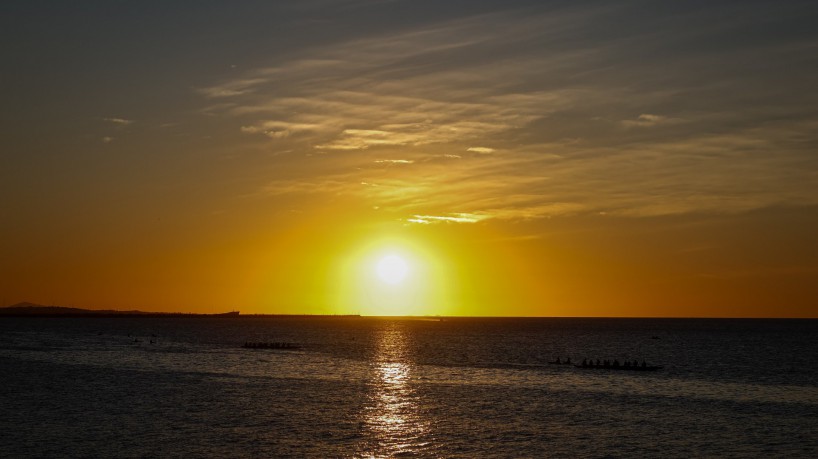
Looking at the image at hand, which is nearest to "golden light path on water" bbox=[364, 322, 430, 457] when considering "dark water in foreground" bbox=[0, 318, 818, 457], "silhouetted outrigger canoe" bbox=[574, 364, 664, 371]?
"dark water in foreground" bbox=[0, 318, 818, 457]

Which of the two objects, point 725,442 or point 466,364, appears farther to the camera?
point 466,364

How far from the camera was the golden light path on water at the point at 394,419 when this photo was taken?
4847cm

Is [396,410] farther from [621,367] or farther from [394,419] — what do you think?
[621,367]

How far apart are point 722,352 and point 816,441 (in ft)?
380

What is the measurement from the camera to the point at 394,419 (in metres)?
60.0

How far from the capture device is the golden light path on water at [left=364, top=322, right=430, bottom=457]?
159 feet

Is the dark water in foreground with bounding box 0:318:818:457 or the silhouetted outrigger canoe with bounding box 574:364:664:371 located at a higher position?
the silhouetted outrigger canoe with bounding box 574:364:664:371

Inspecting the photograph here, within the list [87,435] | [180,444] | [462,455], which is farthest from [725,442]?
[87,435]

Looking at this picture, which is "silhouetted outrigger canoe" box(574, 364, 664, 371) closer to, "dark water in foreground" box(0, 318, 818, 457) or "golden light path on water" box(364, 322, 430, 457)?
"dark water in foreground" box(0, 318, 818, 457)

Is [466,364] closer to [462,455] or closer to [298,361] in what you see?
[298,361]

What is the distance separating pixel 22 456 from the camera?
4438cm

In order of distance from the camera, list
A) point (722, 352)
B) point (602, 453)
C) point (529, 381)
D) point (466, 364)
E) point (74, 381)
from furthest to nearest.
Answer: point (722, 352) → point (466, 364) → point (529, 381) → point (74, 381) → point (602, 453)

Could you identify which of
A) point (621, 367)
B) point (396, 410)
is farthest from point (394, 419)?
point (621, 367)

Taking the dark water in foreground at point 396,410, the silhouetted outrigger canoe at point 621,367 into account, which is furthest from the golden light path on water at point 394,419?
A: the silhouetted outrigger canoe at point 621,367
